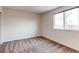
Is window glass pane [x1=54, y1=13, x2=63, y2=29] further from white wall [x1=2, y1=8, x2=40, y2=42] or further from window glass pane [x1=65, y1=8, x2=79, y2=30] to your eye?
white wall [x1=2, y1=8, x2=40, y2=42]

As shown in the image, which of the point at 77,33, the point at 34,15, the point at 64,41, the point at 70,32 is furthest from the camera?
the point at 34,15

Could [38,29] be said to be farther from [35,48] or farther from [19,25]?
[35,48]

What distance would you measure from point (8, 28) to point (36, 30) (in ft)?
7.97

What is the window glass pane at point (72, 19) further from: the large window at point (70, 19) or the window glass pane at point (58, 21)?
the window glass pane at point (58, 21)

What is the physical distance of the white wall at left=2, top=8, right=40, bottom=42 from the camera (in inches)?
224

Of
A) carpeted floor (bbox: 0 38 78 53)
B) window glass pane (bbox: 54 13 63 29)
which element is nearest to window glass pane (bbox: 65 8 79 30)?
window glass pane (bbox: 54 13 63 29)

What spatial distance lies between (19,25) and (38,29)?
1.84 meters

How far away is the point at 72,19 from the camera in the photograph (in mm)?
3869

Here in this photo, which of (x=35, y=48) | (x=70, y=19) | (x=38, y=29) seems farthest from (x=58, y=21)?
(x=38, y=29)

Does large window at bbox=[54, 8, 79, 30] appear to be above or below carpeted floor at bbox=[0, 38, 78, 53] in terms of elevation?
above
